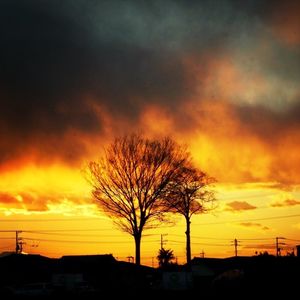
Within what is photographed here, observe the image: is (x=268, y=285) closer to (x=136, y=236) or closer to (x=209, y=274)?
(x=136, y=236)

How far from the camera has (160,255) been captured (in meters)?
164

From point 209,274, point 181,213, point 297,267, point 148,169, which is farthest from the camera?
point 209,274

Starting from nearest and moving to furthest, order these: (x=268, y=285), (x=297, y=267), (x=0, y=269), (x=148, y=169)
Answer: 1. (x=268, y=285)
2. (x=297, y=267)
3. (x=148, y=169)
4. (x=0, y=269)

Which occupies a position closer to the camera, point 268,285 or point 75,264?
point 268,285

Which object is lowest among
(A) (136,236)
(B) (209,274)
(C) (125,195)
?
(B) (209,274)

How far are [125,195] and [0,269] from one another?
35.8 metres

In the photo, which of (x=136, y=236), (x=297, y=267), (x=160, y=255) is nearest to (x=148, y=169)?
(x=136, y=236)

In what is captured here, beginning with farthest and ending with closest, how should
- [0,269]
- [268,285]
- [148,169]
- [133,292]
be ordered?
[0,269] < [148,169] < [133,292] < [268,285]

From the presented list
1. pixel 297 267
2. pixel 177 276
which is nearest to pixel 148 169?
pixel 177 276

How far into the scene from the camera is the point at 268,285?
158ft

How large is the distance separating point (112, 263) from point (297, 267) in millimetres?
49982

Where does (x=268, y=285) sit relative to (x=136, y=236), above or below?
below

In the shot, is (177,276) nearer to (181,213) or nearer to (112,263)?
(181,213)

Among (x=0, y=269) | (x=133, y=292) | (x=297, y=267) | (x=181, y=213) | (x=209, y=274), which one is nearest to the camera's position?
(x=297, y=267)
